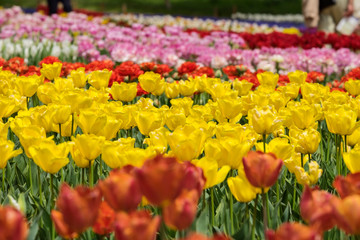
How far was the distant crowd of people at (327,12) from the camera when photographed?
10.7 meters

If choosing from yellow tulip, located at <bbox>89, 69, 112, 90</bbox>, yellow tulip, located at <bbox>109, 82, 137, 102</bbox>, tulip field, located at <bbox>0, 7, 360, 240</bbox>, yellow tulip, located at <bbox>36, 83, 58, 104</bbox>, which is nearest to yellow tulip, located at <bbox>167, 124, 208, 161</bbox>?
tulip field, located at <bbox>0, 7, 360, 240</bbox>

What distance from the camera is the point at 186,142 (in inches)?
71.4

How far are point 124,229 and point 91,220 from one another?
0.17 m

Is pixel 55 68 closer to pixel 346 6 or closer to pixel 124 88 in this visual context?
pixel 124 88

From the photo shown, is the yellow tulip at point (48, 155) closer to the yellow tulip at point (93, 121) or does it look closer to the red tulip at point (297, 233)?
the yellow tulip at point (93, 121)

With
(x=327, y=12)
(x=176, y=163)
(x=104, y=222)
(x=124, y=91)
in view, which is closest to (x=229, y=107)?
(x=124, y=91)

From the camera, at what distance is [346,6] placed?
11.1m

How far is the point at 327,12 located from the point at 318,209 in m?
11.4

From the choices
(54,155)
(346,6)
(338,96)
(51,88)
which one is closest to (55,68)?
(51,88)

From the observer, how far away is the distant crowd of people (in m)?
10.7

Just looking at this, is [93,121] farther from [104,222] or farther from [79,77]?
[79,77]

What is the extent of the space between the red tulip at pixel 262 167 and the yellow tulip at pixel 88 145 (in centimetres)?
64

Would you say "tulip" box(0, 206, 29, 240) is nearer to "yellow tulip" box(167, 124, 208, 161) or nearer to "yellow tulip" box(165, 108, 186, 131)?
"yellow tulip" box(167, 124, 208, 161)

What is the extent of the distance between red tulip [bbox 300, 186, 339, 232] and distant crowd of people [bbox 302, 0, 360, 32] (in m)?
9.70
